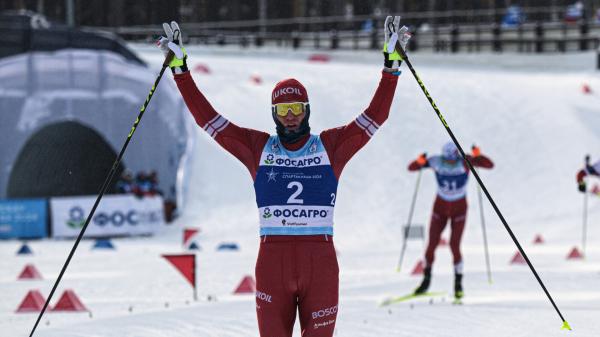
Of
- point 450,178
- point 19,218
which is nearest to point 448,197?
point 450,178

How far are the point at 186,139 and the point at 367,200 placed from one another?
448 centimetres

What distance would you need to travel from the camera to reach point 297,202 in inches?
273

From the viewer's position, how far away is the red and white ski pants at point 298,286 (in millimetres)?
6836

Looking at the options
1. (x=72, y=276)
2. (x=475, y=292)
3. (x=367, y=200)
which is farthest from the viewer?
(x=367, y=200)

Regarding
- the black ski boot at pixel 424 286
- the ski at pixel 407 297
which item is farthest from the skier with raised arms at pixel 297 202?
the black ski boot at pixel 424 286

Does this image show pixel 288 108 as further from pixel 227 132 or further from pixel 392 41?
pixel 392 41

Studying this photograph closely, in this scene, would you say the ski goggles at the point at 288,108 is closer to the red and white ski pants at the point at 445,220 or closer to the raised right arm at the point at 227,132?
the raised right arm at the point at 227,132

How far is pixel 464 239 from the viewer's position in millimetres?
24047

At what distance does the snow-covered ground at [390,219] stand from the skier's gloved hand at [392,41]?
425 cm

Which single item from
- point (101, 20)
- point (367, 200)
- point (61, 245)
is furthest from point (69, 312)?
point (101, 20)

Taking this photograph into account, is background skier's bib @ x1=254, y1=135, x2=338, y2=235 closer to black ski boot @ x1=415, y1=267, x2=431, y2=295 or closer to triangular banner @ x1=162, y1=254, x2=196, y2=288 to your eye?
triangular banner @ x1=162, y1=254, x2=196, y2=288

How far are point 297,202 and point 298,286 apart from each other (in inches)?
19.3

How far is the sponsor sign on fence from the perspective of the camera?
23.8m

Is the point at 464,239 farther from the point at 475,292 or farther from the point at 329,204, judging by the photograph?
the point at 329,204
